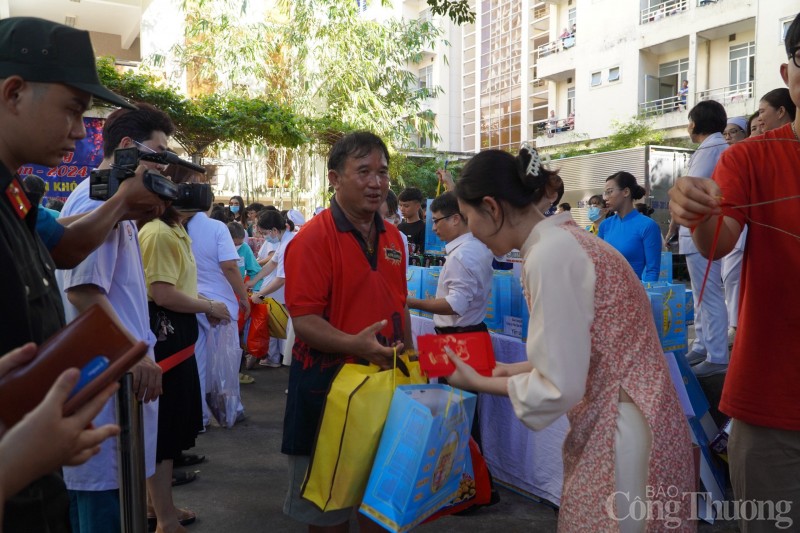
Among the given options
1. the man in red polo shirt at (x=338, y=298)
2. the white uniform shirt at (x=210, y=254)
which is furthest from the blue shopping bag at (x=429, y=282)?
the man in red polo shirt at (x=338, y=298)

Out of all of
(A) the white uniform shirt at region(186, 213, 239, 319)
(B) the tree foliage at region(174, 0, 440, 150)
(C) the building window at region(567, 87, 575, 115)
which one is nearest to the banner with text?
(A) the white uniform shirt at region(186, 213, 239, 319)

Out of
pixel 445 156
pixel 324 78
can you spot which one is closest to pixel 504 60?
pixel 445 156

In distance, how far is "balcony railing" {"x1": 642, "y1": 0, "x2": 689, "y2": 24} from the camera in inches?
903

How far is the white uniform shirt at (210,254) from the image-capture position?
190 inches

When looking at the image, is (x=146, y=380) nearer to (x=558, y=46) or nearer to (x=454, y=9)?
(x=454, y=9)

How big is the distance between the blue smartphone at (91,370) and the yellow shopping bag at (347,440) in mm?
1207

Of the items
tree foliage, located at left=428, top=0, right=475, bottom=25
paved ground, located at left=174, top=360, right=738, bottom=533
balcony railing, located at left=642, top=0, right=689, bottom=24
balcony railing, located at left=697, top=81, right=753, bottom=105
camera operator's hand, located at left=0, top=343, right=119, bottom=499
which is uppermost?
balcony railing, located at left=642, top=0, right=689, bottom=24

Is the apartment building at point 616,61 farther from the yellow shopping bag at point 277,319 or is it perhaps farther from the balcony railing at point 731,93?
the yellow shopping bag at point 277,319

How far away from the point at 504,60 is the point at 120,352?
137ft

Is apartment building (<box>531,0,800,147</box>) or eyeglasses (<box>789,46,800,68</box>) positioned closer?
eyeglasses (<box>789,46,800,68</box>)

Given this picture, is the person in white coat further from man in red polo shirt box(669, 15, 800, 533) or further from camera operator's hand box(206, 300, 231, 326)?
camera operator's hand box(206, 300, 231, 326)

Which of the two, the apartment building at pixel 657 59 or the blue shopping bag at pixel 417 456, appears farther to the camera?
the apartment building at pixel 657 59

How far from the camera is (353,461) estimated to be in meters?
2.16

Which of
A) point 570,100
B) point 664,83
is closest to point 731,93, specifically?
point 664,83
